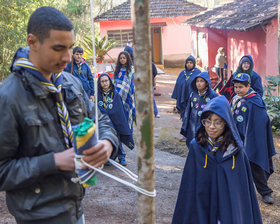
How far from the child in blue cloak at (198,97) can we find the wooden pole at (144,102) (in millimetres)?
4432

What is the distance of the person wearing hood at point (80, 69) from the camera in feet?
28.5

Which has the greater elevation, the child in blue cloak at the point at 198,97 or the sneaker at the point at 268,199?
the child in blue cloak at the point at 198,97

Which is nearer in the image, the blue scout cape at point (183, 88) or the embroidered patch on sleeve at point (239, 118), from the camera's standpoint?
the embroidered patch on sleeve at point (239, 118)

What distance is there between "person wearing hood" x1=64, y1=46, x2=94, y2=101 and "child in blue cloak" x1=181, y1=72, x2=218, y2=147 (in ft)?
9.37

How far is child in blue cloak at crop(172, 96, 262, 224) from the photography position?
3672mm

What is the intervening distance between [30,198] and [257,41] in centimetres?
1264

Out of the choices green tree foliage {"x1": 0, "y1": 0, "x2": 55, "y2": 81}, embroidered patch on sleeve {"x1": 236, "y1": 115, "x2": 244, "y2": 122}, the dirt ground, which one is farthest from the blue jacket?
embroidered patch on sleeve {"x1": 236, "y1": 115, "x2": 244, "y2": 122}

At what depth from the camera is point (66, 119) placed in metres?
2.17

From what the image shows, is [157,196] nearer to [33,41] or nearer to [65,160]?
[65,160]

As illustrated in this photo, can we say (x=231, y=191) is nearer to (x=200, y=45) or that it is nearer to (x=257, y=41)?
(x=257, y=41)

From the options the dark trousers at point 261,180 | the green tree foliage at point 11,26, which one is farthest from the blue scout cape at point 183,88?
the green tree foliage at point 11,26

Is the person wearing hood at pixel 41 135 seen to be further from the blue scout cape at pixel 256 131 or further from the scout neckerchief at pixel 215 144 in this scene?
the blue scout cape at pixel 256 131

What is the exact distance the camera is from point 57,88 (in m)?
2.17

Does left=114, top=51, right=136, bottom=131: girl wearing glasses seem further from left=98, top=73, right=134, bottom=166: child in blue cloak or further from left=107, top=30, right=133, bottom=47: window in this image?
left=107, top=30, right=133, bottom=47: window
